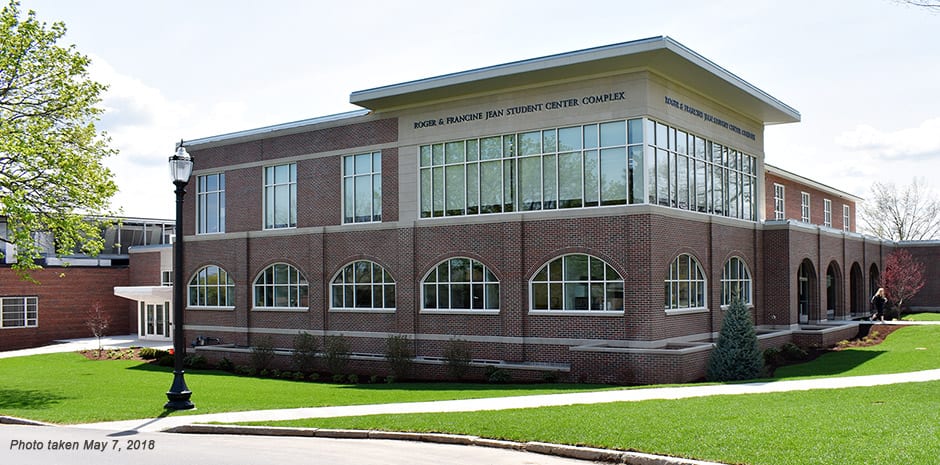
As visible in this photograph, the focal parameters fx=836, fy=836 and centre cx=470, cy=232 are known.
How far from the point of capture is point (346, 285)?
3091 cm

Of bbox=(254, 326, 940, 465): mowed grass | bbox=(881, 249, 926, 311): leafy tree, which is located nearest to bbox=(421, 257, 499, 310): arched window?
bbox=(254, 326, 940, 465): mowed grass

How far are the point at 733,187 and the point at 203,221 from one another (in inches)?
861

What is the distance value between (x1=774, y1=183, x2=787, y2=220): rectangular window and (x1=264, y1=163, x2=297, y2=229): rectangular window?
77.4ft

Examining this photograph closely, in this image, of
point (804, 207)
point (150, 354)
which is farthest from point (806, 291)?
point (150, 354)

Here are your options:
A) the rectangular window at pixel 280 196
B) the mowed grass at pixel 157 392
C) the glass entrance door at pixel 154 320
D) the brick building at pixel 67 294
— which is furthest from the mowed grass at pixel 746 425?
the brick building at pixel 67 294

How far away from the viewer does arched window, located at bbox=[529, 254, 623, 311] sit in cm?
2455

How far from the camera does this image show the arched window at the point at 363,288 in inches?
1170

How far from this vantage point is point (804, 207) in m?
46.7

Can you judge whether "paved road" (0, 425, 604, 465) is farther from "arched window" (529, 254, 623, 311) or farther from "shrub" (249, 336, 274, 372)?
"shrub" (249, 336, 274, 372)

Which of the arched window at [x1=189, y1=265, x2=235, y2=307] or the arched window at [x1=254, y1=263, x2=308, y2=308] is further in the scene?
the arched window at [x1=189, y1=265, x2=235, y2=307]

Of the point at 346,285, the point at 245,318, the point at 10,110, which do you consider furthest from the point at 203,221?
the point at 10,110

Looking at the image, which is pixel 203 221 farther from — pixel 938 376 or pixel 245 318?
pixel 938 376

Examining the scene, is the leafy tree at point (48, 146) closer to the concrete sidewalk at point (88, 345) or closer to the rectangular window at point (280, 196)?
the rectangular window at point (280, 196)

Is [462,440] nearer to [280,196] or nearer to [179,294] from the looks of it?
[179,294]
